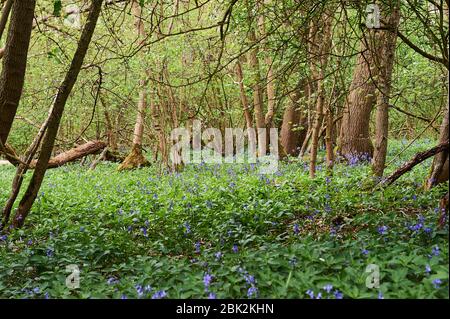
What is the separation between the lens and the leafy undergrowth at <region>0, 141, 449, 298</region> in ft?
11.1

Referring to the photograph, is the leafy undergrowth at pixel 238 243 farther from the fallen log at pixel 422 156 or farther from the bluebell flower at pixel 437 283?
the fallen log at pixel 422 156

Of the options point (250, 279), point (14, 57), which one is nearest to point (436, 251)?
point (250, 279)

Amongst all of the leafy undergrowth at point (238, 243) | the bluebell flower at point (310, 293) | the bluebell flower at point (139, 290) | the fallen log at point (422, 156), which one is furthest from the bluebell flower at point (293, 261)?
the fallen log at point (422, 156)

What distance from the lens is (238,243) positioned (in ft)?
17.1

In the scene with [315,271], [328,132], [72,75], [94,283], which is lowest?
[94,283]

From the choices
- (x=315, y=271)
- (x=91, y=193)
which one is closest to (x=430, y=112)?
(x=91, y=193)

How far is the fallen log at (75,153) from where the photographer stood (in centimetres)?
1736

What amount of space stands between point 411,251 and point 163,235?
284cm

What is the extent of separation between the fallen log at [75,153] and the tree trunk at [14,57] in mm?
11182

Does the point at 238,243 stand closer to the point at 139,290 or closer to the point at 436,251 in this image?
the point at 139,290

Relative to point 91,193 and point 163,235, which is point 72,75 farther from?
point 91,193

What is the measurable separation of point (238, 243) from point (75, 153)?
43.6ft

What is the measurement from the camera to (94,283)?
4.21 meters
